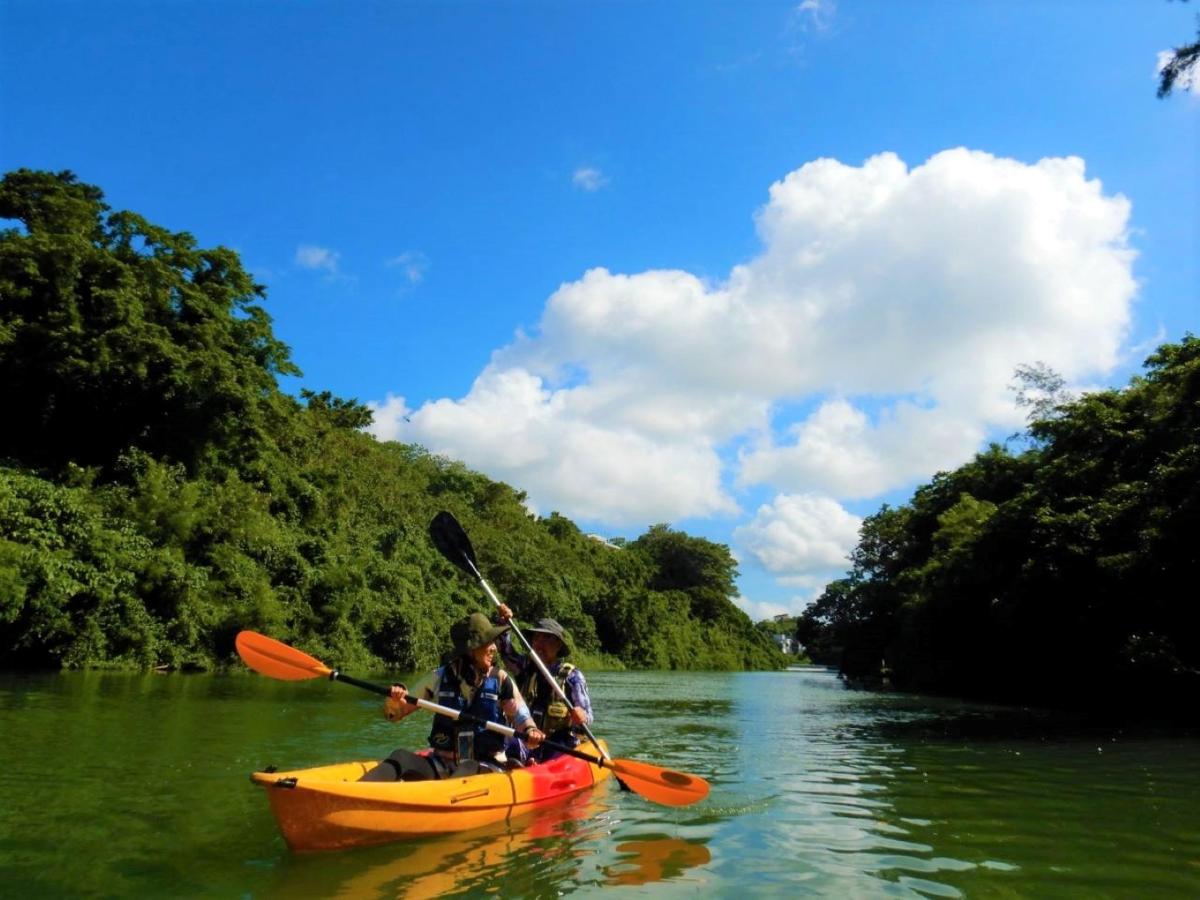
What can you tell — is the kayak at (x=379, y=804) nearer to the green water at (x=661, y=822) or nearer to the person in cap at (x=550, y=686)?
the green water at (x=661, y=822)

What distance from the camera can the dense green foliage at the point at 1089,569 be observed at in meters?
13.7

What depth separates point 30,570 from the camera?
52.3ft

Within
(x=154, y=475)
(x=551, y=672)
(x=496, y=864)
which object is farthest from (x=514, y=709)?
(x=154, y=475)

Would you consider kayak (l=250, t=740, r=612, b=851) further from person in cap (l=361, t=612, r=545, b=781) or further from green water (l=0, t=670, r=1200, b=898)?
person in cap (l=361, t=612, r=545, b=781)

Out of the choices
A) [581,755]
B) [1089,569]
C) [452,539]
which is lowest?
[581,755]

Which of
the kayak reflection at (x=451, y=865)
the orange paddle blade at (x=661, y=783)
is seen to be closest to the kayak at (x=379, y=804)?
the kayak reflection at (x=451, y=865)

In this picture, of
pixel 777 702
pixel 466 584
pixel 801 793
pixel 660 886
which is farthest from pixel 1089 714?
pixel 466 584

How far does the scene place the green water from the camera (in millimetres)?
4289

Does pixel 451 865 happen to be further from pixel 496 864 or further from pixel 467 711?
pixel 467 711

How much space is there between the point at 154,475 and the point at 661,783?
18131 millimetres

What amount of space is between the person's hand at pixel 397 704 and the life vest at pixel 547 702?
4.89ft

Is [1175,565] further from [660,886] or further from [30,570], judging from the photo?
[30,570]

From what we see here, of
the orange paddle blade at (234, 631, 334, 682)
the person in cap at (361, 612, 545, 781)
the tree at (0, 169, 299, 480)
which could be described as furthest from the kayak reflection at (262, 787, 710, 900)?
the tree at (0, 169, 299, 480)

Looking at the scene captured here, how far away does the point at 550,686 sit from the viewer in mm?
6762
